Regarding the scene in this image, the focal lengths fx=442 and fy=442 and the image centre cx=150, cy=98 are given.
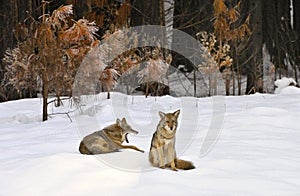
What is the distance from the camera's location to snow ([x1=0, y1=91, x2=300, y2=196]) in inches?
110

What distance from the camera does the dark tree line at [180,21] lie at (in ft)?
33.0

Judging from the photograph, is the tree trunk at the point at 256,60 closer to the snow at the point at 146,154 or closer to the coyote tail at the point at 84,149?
the snow at the point at 146,154

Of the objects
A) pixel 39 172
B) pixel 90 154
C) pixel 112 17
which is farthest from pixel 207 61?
pixel 39 172

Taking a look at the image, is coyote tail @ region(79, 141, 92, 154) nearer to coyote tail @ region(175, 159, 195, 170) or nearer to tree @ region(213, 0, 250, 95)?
coyote tail @ region(175, 159, 195, 170)

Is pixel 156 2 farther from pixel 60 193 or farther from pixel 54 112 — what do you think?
pixel 60 193

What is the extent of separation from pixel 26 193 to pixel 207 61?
7.90m

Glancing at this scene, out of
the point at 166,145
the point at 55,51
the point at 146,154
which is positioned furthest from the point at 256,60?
the point at 166,145

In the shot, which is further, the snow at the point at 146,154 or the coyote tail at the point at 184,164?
the coyote tail at the point at 184,164

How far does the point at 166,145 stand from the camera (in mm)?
3068

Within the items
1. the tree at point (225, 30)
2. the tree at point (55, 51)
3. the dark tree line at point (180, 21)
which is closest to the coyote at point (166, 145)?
the tree at point (55, 51)

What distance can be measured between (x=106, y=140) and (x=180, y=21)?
10.3m

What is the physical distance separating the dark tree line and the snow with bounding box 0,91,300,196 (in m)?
1.97

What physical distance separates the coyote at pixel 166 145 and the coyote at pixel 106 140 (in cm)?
57

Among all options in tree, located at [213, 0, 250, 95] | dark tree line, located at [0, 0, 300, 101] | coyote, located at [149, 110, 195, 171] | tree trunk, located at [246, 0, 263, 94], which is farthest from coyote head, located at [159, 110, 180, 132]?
tree trunk, located at [246, 0, 263, 94]
